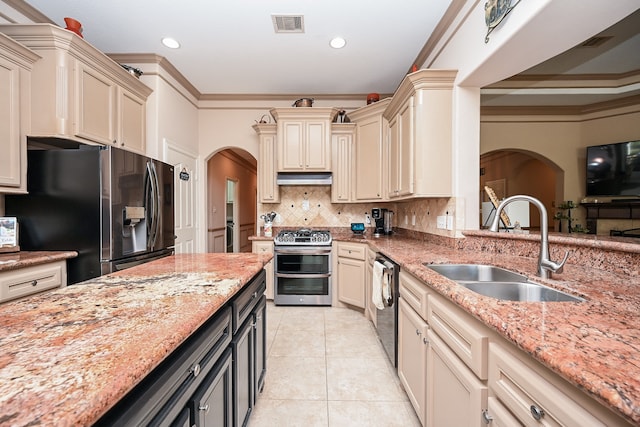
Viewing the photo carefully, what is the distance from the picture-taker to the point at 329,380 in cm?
197

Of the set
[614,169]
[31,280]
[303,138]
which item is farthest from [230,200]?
[614,169]

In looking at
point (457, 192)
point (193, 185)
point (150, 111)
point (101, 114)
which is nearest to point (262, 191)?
point (193, 185)

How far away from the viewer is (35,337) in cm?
64

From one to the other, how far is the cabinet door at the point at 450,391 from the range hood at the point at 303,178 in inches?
103

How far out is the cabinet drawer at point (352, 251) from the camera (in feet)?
10.4

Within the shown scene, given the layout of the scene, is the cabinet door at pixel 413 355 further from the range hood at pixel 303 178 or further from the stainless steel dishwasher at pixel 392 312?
the range hood at pixel 303 178

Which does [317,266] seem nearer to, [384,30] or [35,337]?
[384,30]

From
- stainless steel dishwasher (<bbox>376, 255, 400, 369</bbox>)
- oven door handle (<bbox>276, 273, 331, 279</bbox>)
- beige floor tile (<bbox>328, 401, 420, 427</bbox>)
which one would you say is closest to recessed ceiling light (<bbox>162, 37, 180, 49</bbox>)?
oven door handle (<bbox>276, 273, 331, 279</bbox>)

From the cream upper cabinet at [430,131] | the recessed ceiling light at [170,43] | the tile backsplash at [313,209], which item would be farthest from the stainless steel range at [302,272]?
the recessed ceiling light at [170,43]

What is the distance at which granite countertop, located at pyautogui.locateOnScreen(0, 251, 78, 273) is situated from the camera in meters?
1.61

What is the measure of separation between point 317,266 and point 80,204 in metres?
2.39

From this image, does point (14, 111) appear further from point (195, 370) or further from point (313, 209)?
point (313, 209)

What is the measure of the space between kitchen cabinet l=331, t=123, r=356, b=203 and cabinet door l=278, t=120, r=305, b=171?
1.51 feet

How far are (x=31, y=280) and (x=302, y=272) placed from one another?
237 centimetres
